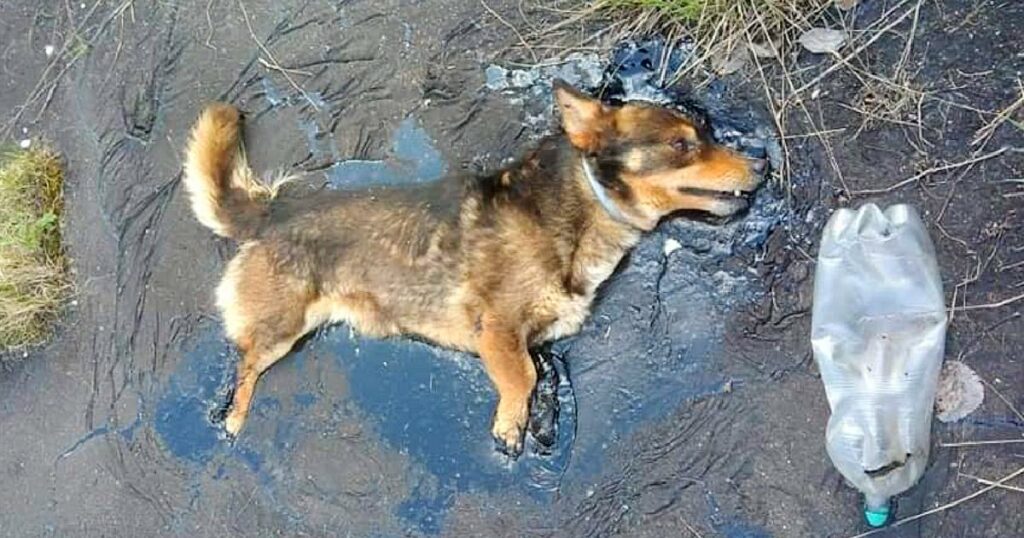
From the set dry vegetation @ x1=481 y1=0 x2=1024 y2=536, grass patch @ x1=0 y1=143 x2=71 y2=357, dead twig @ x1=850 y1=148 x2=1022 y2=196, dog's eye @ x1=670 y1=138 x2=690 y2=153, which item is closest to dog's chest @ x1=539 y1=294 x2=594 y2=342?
dog's eye @ x1=670 y1=138 x2=690 y2=153

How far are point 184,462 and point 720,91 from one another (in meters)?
2.47

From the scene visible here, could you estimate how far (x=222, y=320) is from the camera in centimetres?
445

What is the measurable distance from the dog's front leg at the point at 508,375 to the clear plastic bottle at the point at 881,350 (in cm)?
102

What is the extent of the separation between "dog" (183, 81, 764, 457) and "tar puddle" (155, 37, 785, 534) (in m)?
0.09

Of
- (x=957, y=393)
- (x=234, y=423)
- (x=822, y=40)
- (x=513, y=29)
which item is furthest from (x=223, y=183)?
(x=957, y=393)

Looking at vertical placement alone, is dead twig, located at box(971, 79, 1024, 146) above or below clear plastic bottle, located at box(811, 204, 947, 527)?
above

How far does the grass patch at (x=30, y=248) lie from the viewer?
459cm

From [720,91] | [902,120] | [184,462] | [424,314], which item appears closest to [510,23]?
[720,91]

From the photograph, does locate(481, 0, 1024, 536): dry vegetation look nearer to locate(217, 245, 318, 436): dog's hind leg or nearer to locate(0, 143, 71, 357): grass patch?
locate(217, 245, 318, 436): dog's hind leg

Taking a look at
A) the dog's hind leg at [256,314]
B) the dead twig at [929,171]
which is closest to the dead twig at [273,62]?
the dog's hind leg at [256,314]

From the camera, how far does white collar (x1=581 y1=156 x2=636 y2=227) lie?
4.10m

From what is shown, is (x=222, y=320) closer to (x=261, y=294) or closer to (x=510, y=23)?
(x=261, y=294)

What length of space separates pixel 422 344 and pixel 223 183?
95 centimetres

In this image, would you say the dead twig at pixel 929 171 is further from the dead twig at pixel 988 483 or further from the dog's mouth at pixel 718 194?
the dead twig at pixel 988 483
